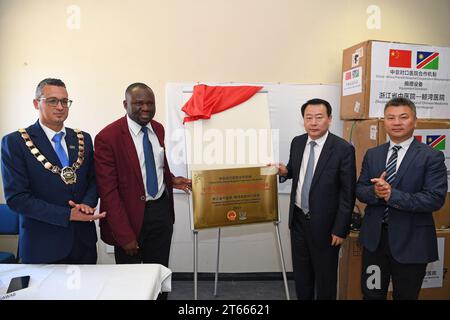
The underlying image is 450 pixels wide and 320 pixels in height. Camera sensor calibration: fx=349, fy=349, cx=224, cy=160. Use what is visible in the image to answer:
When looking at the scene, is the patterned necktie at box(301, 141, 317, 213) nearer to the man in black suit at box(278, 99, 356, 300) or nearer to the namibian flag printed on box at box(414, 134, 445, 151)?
the man in black suit at box(278, 99, 356, 300)

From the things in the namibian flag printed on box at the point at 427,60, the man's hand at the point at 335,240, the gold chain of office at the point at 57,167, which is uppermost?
the namibian flag printed on box at the point at 427,60

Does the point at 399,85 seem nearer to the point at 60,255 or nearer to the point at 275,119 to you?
the point at 275,119

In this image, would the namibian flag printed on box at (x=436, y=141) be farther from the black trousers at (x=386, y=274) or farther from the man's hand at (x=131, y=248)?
the man's hand at (x=131, y=248)

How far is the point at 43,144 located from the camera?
5.76 feet

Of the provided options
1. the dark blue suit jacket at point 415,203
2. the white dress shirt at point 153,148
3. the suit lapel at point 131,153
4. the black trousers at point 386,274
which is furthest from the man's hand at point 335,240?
the suit lapel at point 131,153

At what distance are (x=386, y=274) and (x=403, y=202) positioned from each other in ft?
1.68

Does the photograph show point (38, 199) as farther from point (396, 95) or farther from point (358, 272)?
point (396, 95)

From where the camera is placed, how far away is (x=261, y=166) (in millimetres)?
2557

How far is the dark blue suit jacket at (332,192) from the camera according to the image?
2199 millimetres

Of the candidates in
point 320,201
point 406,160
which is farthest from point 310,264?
point 406,160

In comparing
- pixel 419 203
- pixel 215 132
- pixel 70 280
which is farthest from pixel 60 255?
pixel 419 203

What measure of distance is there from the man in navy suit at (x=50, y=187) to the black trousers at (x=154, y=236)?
31 centimetres

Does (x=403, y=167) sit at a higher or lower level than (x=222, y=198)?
higher
